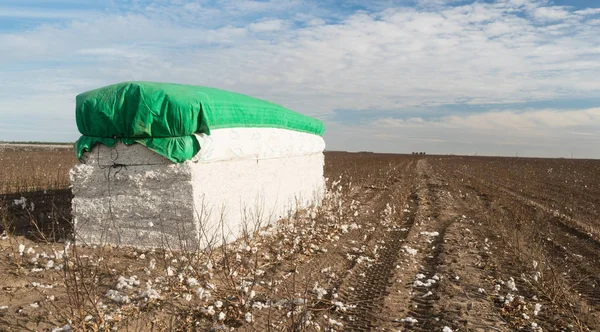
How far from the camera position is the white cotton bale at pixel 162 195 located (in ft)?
21.4

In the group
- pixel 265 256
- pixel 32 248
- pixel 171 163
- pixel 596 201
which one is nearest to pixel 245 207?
pixel 265 256

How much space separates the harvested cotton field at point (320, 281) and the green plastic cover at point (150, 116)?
1.53 metres

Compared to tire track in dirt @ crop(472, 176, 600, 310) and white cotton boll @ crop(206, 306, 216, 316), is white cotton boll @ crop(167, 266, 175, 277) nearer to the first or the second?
white cotton boll @ crop(206, 306, 216, 316)

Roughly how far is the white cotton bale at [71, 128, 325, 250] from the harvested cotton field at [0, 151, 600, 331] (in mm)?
264

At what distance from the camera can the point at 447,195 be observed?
1581 centimetres

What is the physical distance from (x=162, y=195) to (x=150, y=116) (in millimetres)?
1122

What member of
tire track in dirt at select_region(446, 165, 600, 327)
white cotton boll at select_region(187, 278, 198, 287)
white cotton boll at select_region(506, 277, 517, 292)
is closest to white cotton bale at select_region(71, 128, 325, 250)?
white cotton boll at select_region(187, 278, 198, 287)

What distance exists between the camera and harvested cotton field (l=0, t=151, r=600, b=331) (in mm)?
4539

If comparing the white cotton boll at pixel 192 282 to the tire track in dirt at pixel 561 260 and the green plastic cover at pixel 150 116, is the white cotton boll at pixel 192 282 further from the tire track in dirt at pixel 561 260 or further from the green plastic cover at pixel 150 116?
the tire track in dirt at pixel 561 260

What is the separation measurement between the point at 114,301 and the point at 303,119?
7.67 metres

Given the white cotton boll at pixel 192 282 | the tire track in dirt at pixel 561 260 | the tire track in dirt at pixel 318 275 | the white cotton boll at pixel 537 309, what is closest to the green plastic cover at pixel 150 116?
the white cotton boll at pixel 192 282

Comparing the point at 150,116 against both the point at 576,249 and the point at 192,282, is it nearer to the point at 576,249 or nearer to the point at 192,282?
the point at 192,282

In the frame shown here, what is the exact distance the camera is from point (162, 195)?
6.60 meters

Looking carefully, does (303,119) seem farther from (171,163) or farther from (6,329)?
(6,329)
